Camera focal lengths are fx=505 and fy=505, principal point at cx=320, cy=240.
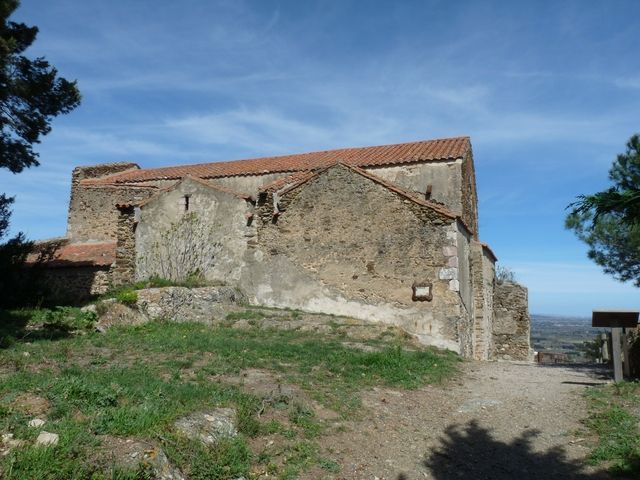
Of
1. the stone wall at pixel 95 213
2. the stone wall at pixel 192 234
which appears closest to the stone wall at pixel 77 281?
the stone wall at pixel 192 234

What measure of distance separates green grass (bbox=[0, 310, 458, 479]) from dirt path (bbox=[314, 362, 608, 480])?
39 cm

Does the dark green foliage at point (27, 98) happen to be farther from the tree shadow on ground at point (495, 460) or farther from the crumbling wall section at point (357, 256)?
the tree shadow on ground at point (495, 460)

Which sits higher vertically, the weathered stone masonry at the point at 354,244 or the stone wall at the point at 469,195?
the stone wall at the point at 469,195

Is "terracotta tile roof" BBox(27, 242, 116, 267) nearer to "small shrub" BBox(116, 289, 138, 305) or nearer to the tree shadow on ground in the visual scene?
"small shrub" BBox(116, 289, 138, 305)

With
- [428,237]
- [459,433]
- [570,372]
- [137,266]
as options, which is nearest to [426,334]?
[428,237]

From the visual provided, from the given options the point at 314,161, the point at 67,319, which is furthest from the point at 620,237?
the point at 67,319

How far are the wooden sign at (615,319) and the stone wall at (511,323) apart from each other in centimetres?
1053

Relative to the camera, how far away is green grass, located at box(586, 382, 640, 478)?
5.98 meters

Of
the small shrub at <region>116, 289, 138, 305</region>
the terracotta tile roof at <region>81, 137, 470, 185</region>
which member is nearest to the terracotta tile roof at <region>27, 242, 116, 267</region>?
the terracotta tile roof at <region>81, 137, 470, 185</region>

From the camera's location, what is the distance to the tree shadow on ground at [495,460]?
5887 millimetres

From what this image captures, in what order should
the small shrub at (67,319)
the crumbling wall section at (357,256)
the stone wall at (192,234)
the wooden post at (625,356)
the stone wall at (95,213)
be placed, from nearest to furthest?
the wooden post at (625,356) < the small shrub at (67,319) < the crumbling wall section at (357,256) < the stone wall at (192,234) < the stone wall at (95,213)

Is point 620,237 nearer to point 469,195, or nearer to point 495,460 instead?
point 469,195

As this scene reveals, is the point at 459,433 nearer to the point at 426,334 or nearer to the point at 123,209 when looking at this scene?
the point at 426,334

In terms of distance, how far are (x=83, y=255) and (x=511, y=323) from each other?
58.6 ft
